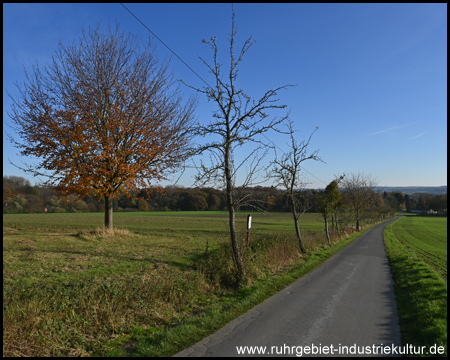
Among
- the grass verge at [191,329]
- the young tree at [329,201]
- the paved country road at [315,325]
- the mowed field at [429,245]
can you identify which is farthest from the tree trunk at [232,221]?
the young tree at [329,201]

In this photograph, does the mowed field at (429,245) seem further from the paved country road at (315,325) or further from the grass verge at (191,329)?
the grass verge at (191,329)

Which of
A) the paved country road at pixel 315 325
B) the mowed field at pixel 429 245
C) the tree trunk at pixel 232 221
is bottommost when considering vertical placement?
the mowed field at pixel 429 245

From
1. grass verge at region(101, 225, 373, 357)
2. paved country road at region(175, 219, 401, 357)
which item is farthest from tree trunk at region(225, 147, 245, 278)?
paved country road at region(175, 219, 401, 357)

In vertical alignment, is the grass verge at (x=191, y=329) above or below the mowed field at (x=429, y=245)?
above

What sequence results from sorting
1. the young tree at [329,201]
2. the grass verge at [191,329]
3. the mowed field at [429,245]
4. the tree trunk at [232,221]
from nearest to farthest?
the grass verge at [191,329] < the tree trunk at [232,221] < the mowed field at [429,245] < the young tree at [329,201]

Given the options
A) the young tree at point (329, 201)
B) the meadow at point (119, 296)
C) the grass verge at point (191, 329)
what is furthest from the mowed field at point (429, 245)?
the meadow at point (119, 296)

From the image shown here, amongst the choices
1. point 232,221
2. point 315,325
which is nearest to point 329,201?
point 232,221

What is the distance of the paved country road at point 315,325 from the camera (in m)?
5.15

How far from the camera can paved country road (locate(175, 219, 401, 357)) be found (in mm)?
5152

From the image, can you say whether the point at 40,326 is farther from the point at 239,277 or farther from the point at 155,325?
the point at 239,277

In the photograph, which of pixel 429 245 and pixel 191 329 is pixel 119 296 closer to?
pixel 191 329

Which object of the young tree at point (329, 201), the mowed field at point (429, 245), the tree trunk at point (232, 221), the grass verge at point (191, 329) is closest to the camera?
the grass verge at point (191, 329)

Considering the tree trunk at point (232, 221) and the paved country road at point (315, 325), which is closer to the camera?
the paved country road at point (315, 325)

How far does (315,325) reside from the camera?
6219 millimetres
